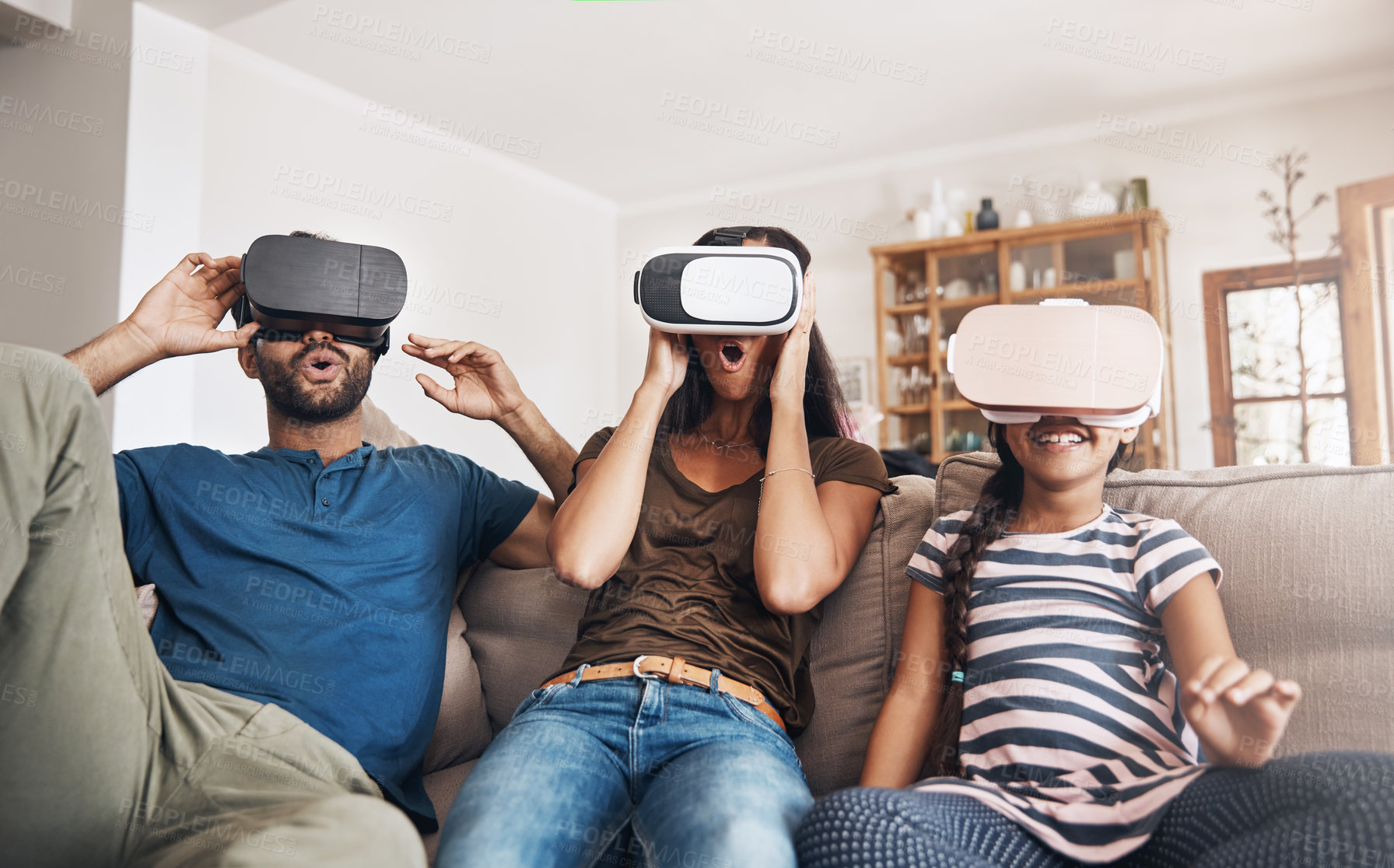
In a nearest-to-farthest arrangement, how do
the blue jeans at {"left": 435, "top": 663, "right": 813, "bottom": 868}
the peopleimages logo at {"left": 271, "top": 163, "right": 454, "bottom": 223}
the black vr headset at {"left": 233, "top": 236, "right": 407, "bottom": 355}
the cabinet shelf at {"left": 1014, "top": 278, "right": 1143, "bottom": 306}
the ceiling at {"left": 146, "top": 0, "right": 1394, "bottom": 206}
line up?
the blue jeans at {"left": 435, "top": 663, "right": 813, "bottom": 868}
the black vr headset at {"left": 233, "top": 236, "right": 407, "bottom": 355}
the ceiling at {"left": 146, "top": 0, "right": 1394, "bottom": 206}
the peopleimages logo at {"left": 271, "top": 163, "right": 454, "bottom": 223}
the cabinet shelf at {"left": 1014, "top": 278, "right": 1143, "bottom": 306}

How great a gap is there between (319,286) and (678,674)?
783 millimetres

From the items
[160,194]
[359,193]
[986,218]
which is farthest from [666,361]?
[986,218]

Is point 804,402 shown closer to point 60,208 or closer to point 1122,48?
point 60,208

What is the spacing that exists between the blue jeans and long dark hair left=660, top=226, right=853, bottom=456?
47 cm

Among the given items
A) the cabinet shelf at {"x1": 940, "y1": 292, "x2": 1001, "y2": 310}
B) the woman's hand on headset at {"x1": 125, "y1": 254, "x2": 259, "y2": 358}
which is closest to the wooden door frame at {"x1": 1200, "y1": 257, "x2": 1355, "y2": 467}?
the cabinet shelf at {"x1": 940, "y1": 292, "x2": 1001, "y2": 310}

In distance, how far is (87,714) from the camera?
35.2 inches

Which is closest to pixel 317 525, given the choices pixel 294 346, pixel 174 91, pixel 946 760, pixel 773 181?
pixel 294 346

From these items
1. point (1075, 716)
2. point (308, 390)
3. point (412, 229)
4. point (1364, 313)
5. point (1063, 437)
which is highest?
point (412, 229)

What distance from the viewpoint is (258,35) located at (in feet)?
12.6

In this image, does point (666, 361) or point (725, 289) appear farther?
point (666, 361)

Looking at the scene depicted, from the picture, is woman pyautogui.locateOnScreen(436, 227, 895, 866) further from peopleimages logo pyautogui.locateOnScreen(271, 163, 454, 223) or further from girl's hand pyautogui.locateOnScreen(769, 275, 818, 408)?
peopleimages logo pyautogui.locateOnScreen(271, 163, 454, 223)

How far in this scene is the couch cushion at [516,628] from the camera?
1500 mm

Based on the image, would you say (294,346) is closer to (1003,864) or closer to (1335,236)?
(1003,864)

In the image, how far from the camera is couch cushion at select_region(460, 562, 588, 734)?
4.92 ft
